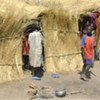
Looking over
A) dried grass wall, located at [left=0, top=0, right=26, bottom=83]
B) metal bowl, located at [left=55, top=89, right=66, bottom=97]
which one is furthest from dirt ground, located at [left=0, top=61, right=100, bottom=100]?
dried grass wall, located at [left=0, top=0, right=26, bottom=83]

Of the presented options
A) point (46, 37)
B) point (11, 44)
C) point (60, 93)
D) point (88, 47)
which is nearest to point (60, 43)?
point (46, 37)

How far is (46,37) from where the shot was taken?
13.7m

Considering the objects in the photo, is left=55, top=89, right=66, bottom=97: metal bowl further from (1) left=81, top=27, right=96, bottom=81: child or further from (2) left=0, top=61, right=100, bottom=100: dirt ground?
(1) left=81, top=27, right=96, bottom=81: child

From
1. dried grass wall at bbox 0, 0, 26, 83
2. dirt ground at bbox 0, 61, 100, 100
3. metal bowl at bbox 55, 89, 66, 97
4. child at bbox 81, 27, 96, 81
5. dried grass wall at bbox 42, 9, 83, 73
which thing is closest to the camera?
metal bowl at bbox 55, 89, 66, 97

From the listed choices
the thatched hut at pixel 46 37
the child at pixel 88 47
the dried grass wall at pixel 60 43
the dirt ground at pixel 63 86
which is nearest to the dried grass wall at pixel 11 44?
the thatched hut at pixel 46 37

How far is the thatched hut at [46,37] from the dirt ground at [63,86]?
380 mm

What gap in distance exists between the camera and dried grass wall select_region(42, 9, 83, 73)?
13.7m

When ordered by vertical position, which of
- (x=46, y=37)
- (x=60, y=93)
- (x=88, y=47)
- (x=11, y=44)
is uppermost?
(x=46, y=37)

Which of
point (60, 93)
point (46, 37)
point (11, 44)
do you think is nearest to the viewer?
point (60, 93)

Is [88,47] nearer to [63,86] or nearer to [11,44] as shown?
[63,86]

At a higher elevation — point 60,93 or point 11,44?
point 11,44

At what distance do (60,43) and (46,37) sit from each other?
60 cm

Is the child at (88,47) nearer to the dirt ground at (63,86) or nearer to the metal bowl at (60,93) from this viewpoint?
the dirt ground at (63,86)

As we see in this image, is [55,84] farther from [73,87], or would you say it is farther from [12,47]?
[12,47]
